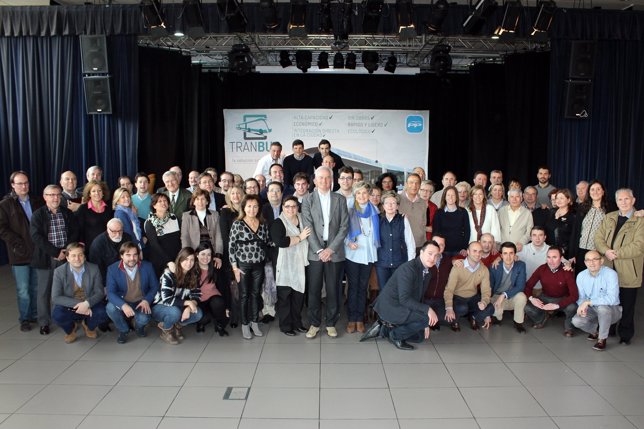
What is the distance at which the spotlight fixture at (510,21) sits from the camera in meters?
6.66

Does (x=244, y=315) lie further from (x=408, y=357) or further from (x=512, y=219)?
(x=512, y=219)

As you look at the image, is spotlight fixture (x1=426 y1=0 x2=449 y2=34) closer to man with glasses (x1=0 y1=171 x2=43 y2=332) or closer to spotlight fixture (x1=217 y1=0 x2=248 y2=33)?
spotlight fixture (x1=217 y1=0 x2=248 y2=33)

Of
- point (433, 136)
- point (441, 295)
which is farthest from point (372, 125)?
point (441, 295)

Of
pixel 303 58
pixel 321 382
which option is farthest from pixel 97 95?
pixel 321 382

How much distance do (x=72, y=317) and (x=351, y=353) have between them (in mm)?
2443

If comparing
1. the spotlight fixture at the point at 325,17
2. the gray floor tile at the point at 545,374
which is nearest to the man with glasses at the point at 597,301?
the gray floor tile at the point at 545,374

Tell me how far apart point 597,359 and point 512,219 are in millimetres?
1654

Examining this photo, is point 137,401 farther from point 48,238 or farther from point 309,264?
point 48,238

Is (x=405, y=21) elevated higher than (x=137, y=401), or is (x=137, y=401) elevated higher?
(x=405, y=21)

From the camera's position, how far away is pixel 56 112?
26.3 feet

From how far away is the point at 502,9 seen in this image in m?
7.64

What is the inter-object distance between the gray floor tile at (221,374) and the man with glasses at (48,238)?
69.0 inches

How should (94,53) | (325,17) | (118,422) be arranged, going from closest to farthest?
(118,422) < (325,17) < (94,53)

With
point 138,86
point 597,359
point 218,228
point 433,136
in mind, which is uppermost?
point 138,86
